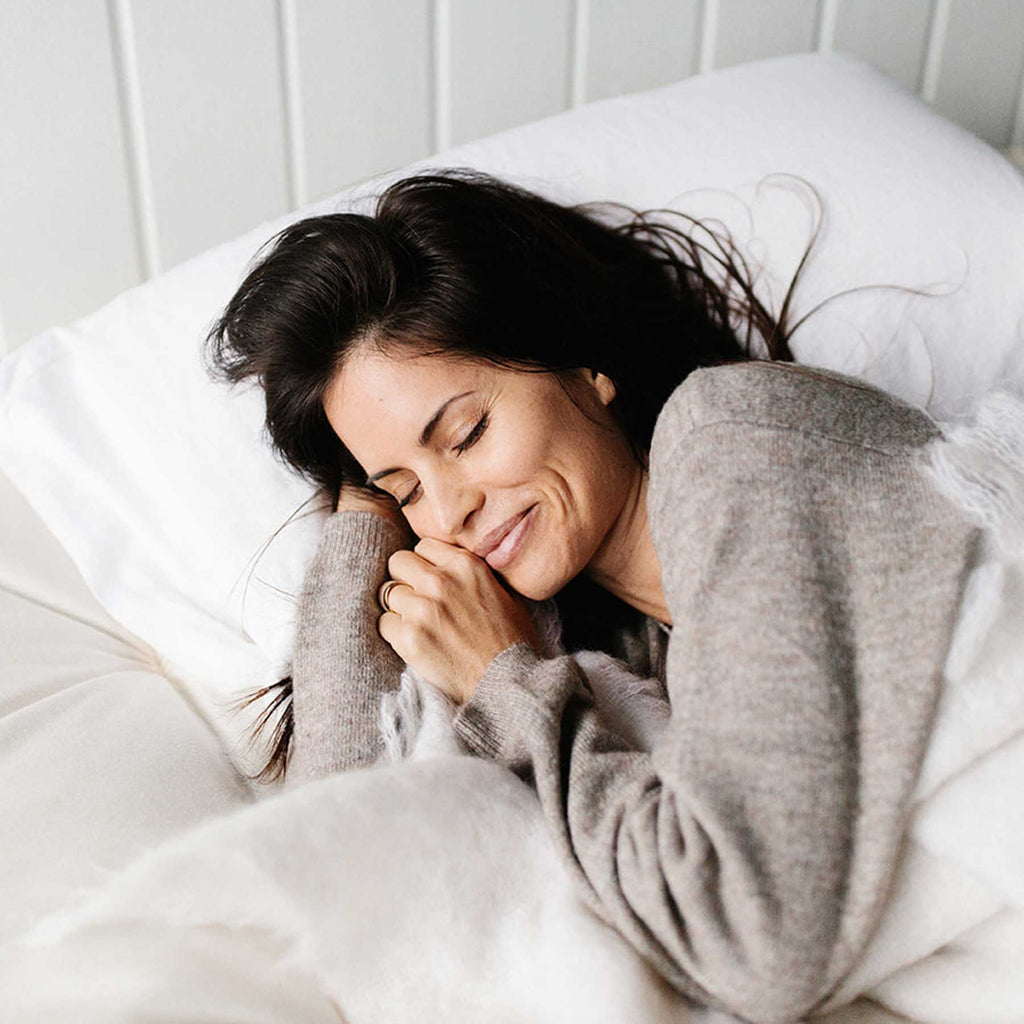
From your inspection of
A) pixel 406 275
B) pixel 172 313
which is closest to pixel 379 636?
pixel 406 275

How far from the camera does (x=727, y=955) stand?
0.71 m

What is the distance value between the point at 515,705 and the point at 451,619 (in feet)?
0.59

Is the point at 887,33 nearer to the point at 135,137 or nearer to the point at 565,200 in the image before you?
the point at 565,200

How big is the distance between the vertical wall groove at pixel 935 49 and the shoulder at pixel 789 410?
95cm

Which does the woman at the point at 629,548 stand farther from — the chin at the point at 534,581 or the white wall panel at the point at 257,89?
the white wall panel at the point at 257,89

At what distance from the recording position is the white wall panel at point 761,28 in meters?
1.53

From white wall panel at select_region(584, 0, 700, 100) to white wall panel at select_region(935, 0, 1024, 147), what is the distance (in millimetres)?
403

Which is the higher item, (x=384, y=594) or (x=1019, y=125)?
(x=1019, y=125)

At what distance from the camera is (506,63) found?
4.86 feet

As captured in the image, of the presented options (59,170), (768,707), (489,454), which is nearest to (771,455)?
(768,707)

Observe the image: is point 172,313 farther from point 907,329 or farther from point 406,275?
point 907,329

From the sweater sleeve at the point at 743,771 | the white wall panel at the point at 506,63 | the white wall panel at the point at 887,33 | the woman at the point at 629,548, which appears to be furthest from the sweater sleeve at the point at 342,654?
the white wall panel at the point at 887,33

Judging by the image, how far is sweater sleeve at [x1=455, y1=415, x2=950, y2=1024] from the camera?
0.70 metres

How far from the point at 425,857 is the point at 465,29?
1.11m
